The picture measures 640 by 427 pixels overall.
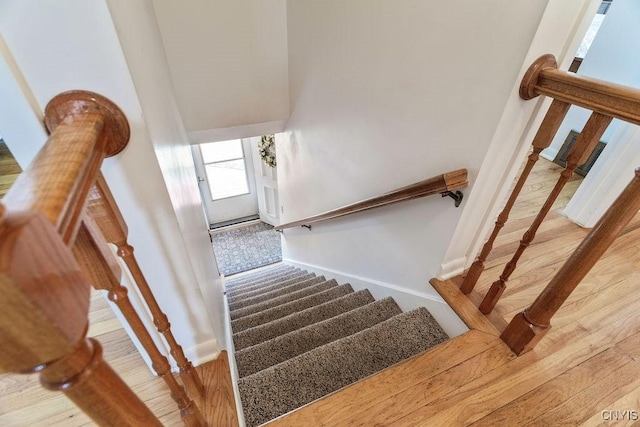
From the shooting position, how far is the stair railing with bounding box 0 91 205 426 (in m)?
0.28

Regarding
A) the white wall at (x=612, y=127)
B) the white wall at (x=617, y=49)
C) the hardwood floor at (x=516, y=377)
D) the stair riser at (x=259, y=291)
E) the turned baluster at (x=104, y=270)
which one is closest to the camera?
the turned baluster at (x=104, y=270)

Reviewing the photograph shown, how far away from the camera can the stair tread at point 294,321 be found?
1738 mm

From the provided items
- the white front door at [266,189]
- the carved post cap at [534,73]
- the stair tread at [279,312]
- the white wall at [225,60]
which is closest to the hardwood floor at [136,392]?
the stair tread at [279,312]

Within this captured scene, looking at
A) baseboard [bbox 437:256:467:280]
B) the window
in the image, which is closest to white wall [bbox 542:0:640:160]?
baseboard [bbox 437:256:467:280]

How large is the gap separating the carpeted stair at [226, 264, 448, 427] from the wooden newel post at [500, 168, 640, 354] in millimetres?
350

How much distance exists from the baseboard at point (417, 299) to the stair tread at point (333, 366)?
4cm

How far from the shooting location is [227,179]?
5.27 m

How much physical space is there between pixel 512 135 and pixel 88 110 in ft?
4.07

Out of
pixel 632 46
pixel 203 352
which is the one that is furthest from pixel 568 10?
pixel 632 46

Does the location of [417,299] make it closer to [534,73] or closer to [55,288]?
[534,73]

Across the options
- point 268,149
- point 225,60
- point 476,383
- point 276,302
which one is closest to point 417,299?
point 476,383

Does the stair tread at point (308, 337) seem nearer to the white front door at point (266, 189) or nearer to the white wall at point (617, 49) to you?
the white wall at point (617, 49)

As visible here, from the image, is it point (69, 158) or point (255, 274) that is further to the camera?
point (255, 274)

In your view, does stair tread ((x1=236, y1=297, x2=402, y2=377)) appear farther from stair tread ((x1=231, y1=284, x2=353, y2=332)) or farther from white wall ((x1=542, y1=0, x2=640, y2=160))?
white wall ((x1=542, y1=0, x2=640, y2=160))
